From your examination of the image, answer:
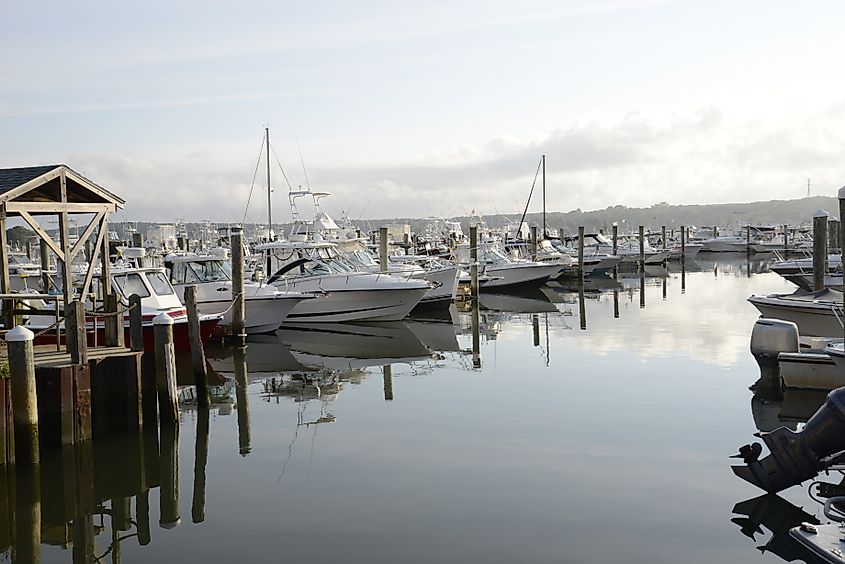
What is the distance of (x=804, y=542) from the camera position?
8.07 m

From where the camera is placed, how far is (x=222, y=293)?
79.9 ft

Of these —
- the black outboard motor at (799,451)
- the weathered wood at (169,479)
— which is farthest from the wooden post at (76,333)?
the black outboard motor at (799,451)

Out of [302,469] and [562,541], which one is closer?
[562,541]

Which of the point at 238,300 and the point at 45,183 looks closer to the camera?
the point at 45,183

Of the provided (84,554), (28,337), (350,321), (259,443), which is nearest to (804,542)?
(84,554)

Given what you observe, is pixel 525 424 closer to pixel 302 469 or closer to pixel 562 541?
pixel 302 469

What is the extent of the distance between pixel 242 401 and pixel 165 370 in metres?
3.14

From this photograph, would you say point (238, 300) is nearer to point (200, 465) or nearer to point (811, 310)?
point (200, 465)

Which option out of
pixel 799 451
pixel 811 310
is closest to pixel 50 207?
pixel 799 451

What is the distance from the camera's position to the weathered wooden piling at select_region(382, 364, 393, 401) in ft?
54.2

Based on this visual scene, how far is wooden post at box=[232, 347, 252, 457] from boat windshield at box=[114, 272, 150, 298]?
257cm

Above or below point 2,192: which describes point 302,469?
below

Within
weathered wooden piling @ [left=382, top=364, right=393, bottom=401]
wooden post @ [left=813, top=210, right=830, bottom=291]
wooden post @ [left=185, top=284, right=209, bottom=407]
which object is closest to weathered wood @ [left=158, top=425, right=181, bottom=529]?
wooden post @ [left=185, top=284, right=209, bottom=407]

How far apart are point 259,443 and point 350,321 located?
49.4ft
